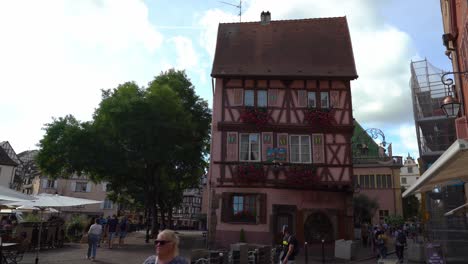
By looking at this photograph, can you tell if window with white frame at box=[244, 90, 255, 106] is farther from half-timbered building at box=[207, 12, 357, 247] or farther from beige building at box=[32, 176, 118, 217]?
beige building at box=[32, 176, 118, 217]

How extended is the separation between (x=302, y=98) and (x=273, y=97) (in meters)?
1.60

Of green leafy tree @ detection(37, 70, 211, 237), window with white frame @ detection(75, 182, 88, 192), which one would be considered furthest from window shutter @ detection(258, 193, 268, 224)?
window with white frame @ detection(75, 182, 88, 192)

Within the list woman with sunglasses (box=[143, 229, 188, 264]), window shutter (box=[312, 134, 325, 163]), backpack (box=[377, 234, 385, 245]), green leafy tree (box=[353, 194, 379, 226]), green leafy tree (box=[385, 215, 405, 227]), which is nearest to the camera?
woman with sunglasses (box=[143, 229, 188, 264])

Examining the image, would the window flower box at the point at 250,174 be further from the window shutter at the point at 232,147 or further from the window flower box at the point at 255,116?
the window flower box at the point at 255,116

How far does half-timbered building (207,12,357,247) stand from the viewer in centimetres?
2077

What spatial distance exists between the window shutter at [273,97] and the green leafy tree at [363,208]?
22293 millimetres

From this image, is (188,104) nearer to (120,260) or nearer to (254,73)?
(254,73)

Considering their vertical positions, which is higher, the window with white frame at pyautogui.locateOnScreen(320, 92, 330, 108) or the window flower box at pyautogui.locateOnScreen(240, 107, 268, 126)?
the window with white frame at pyautogui.locateOnScreen(320, 92, 330, 108)

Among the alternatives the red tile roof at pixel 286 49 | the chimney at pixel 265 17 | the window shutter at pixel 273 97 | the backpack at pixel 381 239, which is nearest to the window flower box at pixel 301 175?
the window shutter at pixel 273 97

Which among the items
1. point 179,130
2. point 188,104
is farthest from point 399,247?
point 188,104

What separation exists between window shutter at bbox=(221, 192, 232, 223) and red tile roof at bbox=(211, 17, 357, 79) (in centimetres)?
658

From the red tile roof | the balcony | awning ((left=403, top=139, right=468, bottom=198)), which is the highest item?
the red tile roof

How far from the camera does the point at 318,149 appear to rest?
70.1ft

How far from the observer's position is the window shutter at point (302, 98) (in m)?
22.1
